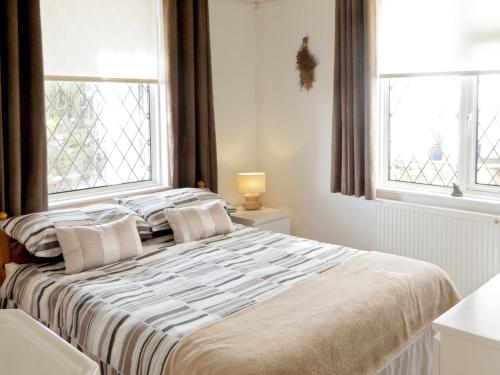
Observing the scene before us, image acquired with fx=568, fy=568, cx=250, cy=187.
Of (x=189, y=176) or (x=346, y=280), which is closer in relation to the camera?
(x=346, y=280)

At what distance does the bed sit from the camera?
7.30ft

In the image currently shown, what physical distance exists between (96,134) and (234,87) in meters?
1.31

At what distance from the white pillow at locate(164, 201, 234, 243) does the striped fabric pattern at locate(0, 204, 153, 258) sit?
22 cm

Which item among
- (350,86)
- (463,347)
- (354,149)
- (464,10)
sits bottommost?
(463,347)

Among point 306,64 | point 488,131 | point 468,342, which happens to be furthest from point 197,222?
point 468,342

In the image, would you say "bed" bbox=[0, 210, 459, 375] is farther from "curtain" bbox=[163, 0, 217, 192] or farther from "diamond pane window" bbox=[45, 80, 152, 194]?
"curtain" bbox=[163, 0, 217, 192]

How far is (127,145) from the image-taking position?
4.11 m

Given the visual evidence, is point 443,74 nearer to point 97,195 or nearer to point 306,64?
point 306,64

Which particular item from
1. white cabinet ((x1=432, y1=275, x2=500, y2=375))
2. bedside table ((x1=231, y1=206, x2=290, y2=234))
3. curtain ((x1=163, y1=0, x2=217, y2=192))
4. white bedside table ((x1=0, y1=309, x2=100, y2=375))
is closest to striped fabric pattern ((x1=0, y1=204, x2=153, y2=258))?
curtain ((x1=163, y1=0, x2=217, y2=192))

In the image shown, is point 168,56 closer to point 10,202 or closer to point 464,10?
point 10,202

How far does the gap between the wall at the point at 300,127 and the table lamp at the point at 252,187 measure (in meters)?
0.32

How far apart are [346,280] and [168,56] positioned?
7.06 feet

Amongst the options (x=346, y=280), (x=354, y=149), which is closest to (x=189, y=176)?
(x=354, y=149)

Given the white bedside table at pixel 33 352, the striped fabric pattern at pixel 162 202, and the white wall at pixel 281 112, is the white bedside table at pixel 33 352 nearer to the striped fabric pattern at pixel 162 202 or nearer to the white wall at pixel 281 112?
the striped fabric pattern at pixel 162 202
